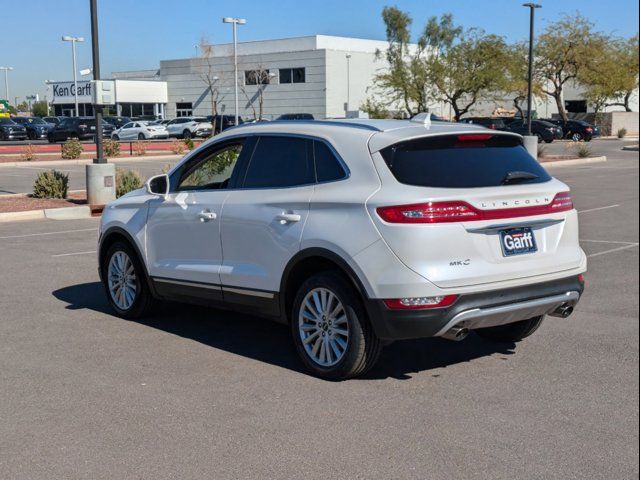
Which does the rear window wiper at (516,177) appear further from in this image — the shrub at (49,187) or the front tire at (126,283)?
the shrub at (49,187)

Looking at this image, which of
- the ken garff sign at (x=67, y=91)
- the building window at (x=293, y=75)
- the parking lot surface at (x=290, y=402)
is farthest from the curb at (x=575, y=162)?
the ken garff sign at (x=67, y=91)

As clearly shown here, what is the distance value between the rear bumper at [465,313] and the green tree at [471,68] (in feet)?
168

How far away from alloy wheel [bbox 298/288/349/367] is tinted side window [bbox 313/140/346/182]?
82 centimetres

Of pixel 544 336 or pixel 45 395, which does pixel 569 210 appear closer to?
pixel 544 336

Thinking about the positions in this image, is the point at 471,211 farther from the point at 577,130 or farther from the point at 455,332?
the point at 577,130

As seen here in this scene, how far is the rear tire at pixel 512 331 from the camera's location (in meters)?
6.74

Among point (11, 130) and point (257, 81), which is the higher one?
point (257, 81)

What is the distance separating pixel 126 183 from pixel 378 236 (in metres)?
14.0

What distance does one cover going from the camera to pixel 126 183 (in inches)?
736

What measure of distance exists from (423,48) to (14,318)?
64.5m

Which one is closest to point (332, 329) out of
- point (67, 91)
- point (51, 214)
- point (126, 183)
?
point (51, 214)

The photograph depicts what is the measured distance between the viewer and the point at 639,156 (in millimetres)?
2449

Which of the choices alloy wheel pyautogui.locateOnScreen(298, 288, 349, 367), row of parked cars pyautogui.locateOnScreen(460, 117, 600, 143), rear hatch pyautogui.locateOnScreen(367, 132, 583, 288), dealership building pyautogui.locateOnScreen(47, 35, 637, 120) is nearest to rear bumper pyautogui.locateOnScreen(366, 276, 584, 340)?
rear hatch pyautogui.locateOnScreen(367, 132, 583, 288)

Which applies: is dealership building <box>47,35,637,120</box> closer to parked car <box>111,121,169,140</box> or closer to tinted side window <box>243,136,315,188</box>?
parked car <box>111,121,169,140</box>
